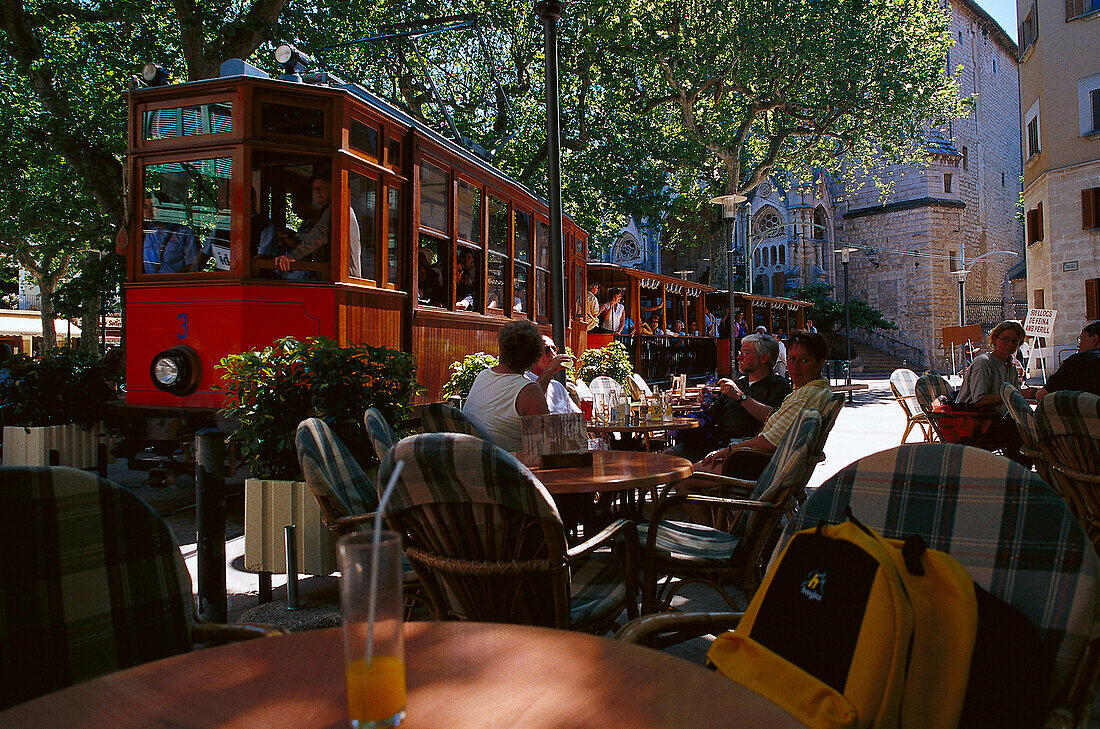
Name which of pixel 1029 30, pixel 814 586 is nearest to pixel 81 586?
pixel 814 586

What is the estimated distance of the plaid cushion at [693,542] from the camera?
337cm

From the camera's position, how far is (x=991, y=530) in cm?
172

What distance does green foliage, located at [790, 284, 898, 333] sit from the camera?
41.3m

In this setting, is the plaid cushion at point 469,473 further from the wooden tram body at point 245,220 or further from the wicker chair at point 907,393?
the wicker chair at point 907,393

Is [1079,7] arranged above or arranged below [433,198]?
above

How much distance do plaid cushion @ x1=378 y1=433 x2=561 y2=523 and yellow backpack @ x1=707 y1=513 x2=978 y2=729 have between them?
0.86m

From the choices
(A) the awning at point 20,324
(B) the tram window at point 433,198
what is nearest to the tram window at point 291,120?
(B) the tram window at point 433,198

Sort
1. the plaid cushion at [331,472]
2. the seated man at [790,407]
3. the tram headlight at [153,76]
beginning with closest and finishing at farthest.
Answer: the plaid cushion at [331,472] → the seated man at [790,407] → the tram headlight at [153,76]

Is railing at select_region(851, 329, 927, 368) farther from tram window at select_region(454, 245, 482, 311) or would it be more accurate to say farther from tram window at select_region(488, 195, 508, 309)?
tram window at select_region(454, 245, 482, 311)

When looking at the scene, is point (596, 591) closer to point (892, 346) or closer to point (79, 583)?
point (79, 583)

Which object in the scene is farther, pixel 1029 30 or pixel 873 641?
pixel 1029 30

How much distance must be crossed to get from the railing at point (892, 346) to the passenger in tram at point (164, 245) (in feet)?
137

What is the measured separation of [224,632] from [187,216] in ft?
18.0

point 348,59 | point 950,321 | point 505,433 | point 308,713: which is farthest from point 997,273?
point 308,713
